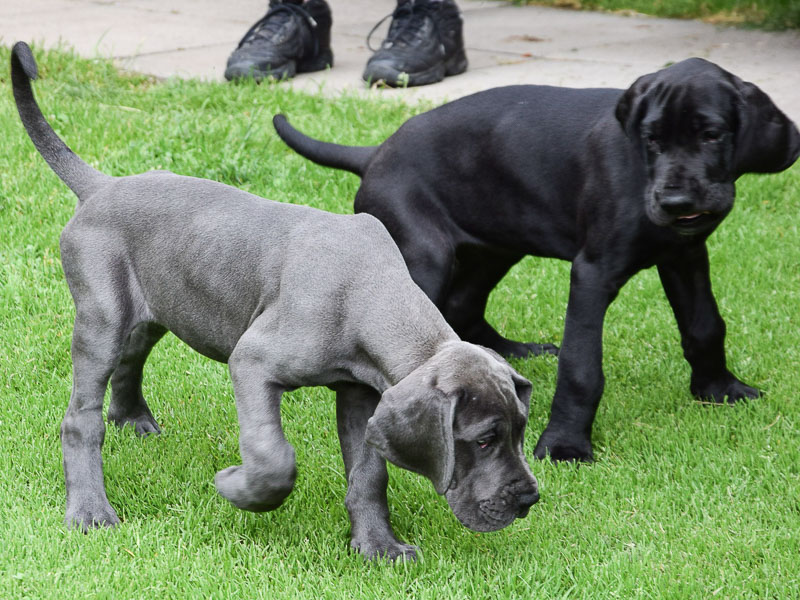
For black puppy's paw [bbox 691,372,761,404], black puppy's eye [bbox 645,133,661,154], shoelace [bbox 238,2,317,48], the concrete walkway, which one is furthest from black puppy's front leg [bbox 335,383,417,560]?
shoelace [bbox 238,2,317,48]

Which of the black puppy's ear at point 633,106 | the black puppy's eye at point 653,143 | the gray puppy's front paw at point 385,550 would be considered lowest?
the gray puppy's front paw at point 385,550

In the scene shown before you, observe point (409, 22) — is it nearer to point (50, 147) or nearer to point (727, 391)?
point (727, 391)

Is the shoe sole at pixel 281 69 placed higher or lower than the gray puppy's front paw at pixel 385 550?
higher

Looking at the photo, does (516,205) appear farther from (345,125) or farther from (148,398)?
(345,125)

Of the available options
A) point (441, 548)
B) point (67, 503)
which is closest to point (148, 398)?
point (67, 503)

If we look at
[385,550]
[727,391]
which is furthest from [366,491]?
[727,391]

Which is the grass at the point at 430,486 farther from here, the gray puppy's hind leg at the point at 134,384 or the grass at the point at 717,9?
the grass at the point at 717,9

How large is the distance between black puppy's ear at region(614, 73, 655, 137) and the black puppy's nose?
325 mm

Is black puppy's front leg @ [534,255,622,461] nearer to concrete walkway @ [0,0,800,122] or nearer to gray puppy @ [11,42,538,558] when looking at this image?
gray puppy @ [11,42,538,558]

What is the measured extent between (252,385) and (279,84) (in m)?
5.14

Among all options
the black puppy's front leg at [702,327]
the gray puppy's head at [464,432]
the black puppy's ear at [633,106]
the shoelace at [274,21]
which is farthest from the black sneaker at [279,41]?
the gray puppy's head at [464,432]

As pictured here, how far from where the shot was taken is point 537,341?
5.11 m

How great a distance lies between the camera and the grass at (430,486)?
305 cm

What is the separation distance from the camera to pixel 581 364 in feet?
12.6
